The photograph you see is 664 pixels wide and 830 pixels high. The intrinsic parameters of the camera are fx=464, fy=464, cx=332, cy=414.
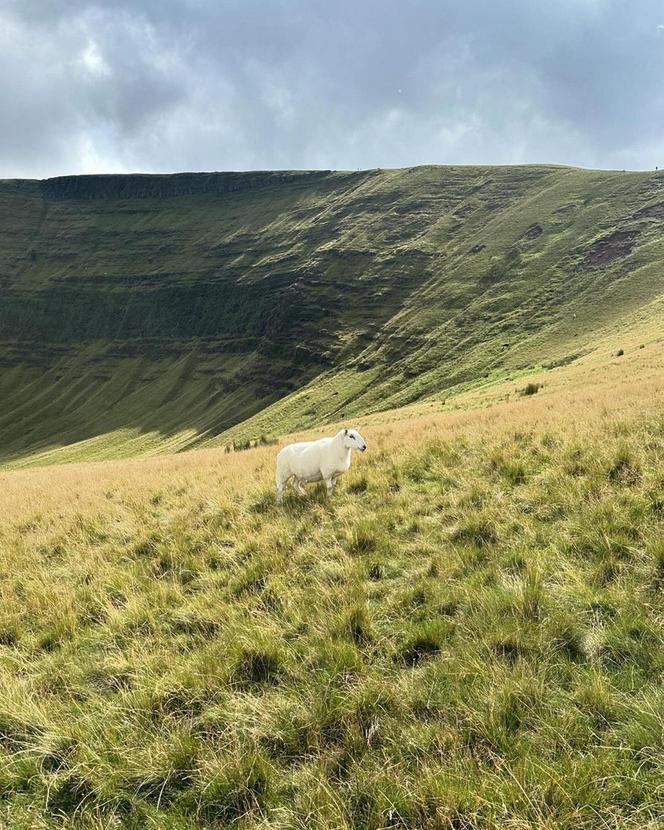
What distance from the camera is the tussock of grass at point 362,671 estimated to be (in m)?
2.80

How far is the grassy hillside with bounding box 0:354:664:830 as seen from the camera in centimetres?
281

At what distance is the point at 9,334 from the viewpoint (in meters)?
169

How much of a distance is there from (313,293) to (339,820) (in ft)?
427

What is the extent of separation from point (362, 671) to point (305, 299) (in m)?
129

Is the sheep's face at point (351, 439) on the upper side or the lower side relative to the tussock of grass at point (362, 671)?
upper

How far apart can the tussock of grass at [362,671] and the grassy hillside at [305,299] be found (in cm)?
5587

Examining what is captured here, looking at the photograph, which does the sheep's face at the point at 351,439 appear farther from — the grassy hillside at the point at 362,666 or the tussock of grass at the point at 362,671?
the tussock of grass at the point at 362,671

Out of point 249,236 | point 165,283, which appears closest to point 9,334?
point 165,283

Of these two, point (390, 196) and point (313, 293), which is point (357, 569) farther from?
point (390, 196)

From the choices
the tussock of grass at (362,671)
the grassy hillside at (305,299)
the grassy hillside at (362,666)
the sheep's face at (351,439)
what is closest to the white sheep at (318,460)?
the sheep's face at (351,439)

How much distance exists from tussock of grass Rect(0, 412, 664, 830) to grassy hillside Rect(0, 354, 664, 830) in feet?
0.06

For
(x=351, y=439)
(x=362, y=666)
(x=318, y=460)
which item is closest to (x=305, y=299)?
(x=318, y=460)

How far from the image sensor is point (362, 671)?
3842 mm

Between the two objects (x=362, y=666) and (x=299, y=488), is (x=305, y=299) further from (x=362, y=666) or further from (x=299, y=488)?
(x=362, y=666)
